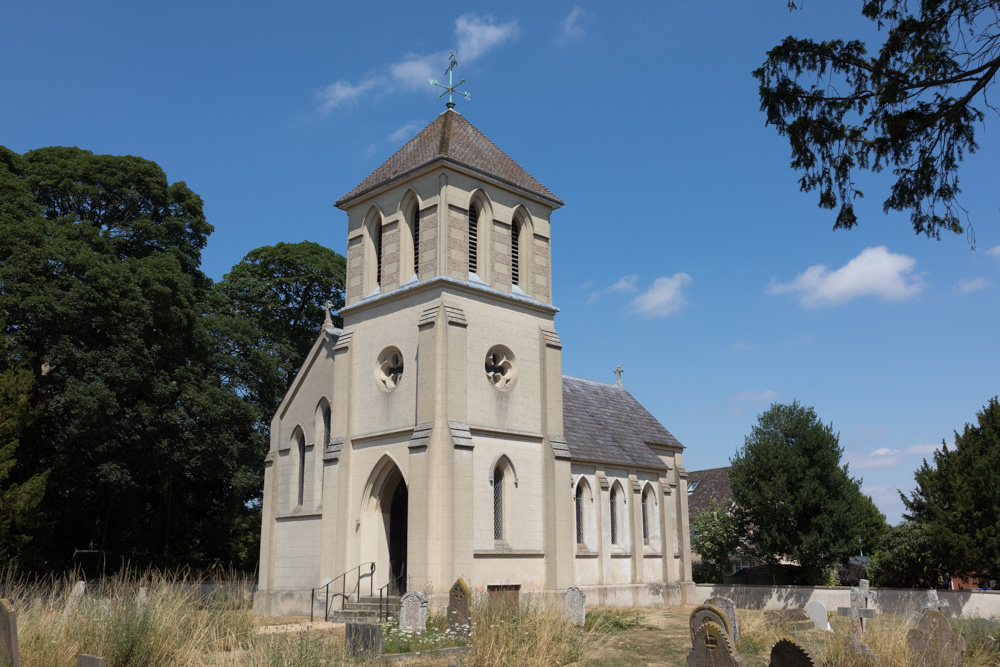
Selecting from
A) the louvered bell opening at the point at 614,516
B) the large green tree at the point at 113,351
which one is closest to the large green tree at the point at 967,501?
the louvered bell opening at the point at 614,516

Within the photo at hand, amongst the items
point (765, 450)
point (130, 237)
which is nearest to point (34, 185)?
point (130, 237)

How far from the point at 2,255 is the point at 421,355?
16.5m

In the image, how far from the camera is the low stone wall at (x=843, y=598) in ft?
87.3

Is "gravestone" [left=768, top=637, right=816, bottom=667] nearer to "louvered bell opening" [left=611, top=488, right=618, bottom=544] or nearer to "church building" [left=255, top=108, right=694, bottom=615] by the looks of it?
"church building" [left=255, top=108, right=694, bottom=615]

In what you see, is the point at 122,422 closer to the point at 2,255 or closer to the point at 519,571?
→ the point at 2,255

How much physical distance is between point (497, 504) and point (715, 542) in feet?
62.7

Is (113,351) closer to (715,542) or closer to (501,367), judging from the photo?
(501,367)

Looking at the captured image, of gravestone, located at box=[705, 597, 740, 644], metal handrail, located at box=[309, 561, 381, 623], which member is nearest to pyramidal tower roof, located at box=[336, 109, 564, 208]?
metal handrail, located at box=[309, 561, 381, 623]

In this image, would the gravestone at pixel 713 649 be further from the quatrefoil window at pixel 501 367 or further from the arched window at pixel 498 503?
the quatrefoil window at pixel 501 367

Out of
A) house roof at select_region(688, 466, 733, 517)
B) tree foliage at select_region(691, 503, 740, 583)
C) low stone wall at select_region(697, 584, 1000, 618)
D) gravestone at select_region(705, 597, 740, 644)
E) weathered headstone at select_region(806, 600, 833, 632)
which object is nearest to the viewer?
gravestone at select_region(705, 597, 740, 644)

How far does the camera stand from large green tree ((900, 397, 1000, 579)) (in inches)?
1142

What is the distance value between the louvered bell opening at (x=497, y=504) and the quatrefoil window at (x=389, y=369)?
13.4ft

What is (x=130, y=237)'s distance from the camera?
34.2m

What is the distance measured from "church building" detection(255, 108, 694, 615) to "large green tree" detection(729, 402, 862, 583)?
29.3 feet
